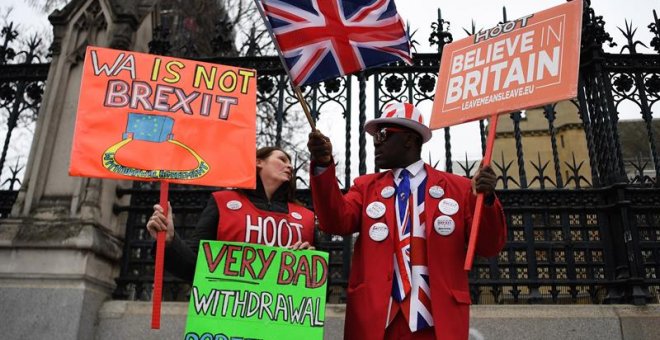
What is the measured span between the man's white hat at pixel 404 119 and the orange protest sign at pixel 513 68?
252 millimetres

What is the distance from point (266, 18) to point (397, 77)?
3298 millimetres

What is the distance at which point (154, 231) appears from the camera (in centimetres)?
301

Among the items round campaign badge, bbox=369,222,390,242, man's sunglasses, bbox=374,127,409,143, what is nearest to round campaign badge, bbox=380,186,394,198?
round campaign badge, bbox=369,222,390,242

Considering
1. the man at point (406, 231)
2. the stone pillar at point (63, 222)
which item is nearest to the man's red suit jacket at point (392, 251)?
the man at point (406, 231)

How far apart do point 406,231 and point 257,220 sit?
3.11 ft

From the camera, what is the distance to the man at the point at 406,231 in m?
2.79

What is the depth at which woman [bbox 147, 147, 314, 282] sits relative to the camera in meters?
3.14

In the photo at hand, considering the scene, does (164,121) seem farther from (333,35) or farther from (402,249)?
(402,249)

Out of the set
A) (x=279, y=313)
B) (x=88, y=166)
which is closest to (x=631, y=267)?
(x=279, y=313)

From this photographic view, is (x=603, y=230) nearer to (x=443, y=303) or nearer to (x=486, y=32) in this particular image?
(x=486, y=32)

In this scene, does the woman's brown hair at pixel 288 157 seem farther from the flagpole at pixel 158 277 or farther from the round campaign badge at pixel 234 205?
the flagpole at pixel 158 277

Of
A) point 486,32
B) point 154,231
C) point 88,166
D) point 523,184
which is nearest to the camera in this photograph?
point 154,231

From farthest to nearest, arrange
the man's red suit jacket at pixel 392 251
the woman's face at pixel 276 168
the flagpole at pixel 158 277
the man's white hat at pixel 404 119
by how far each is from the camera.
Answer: the woman's face at pixel 276 168 → the man's white hat at pixel 404 119 → the flagpole at pixel 158 277 → the man's red suit jacket at pixel 392 251

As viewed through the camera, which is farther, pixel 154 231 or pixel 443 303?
pixel 154 231
